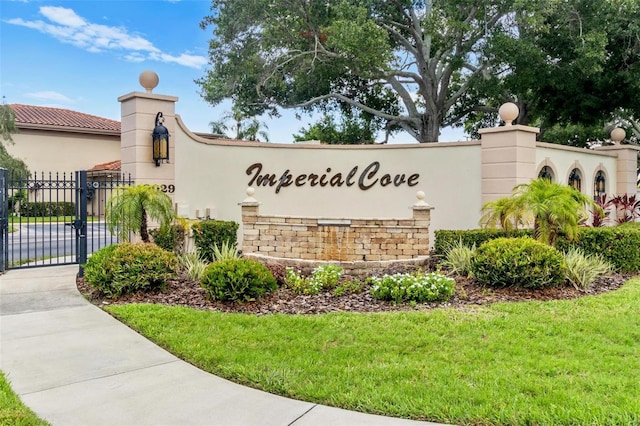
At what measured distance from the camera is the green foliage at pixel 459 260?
861 centimetres

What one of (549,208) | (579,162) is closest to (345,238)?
Result: (549,208)

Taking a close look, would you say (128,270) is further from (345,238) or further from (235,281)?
(345,238)

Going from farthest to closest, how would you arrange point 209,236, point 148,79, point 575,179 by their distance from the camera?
1. point 575,179
2. point 148,79
3. point 209,236

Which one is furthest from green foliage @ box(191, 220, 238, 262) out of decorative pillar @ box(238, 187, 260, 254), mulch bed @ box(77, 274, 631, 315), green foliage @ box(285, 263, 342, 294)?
green foliage @ box(285, 263, 342, 294)

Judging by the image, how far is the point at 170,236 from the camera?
9656mm

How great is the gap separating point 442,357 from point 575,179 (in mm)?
10185

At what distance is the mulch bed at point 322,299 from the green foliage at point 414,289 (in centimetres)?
11

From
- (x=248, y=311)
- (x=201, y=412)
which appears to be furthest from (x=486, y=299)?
(x=201, y=412)

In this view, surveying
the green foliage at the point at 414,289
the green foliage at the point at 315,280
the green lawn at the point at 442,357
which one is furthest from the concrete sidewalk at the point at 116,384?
the green foliage at the point at 414,289

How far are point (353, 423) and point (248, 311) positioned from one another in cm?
316

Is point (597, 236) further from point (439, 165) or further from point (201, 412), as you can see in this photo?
point (201, 412)

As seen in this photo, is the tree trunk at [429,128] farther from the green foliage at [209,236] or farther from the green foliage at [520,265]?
the green foliage at [520,265]

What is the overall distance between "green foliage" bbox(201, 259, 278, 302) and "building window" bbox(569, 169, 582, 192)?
946 centimetres

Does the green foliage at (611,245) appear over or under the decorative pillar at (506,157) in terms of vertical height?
under
